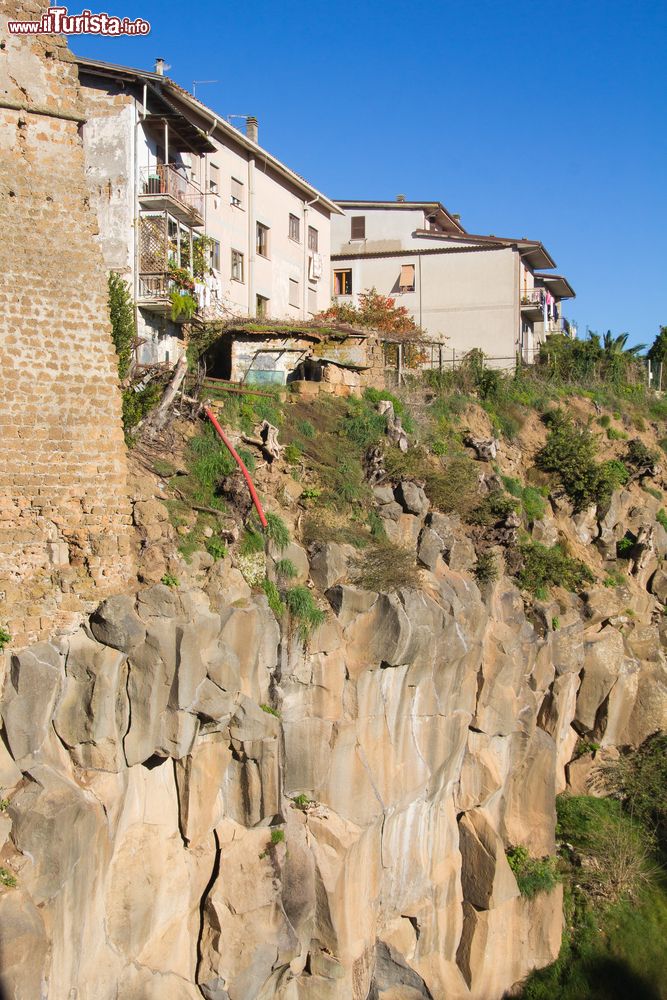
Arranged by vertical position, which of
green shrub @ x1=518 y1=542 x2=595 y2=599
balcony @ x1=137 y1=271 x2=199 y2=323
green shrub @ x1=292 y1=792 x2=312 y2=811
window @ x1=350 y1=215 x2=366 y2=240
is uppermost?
window @ x1=350 y1=215 x2=366 y2=240

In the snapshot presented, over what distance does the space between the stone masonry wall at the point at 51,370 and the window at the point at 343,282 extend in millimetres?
22761

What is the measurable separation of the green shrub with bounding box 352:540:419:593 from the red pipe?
1.88 metres

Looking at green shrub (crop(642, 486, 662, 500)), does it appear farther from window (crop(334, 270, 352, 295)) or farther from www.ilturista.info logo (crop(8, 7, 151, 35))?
www.ilturista.info logo (crop(8, 7, 151, 35))

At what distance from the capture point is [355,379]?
22.7m

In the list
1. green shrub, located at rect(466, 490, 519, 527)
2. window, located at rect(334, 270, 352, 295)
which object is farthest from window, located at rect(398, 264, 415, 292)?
green shrub, located at rect(466, 490, 519, 527)

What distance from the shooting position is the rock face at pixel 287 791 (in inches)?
460

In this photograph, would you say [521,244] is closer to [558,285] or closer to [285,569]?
[558,285]

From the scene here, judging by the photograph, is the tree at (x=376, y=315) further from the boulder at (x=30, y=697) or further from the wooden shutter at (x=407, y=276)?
the boulder at (x=30, y=697)

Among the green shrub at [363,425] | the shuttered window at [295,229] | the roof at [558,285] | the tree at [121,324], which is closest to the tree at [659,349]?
the roof at [558,285]

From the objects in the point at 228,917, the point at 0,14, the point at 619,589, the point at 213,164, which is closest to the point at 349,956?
the point at 228,917

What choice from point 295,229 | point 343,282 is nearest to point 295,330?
point 295,229

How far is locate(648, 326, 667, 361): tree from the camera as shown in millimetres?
38234

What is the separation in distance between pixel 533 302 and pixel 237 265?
11.0m

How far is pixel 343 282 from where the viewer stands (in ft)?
117
